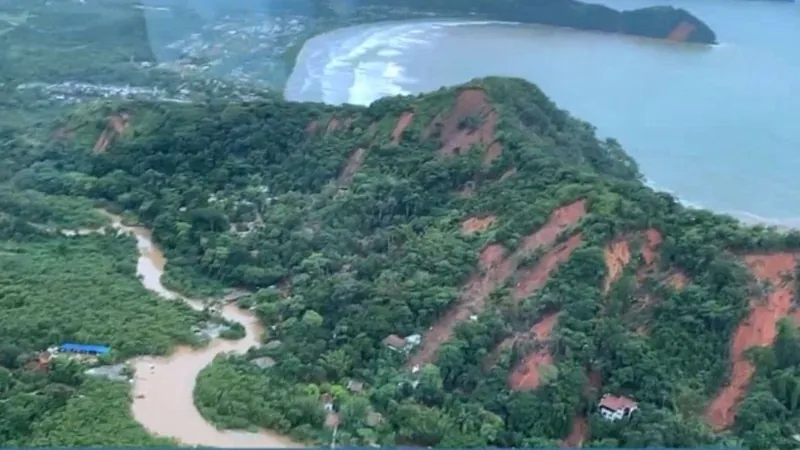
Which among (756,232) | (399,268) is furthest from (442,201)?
(756,232)

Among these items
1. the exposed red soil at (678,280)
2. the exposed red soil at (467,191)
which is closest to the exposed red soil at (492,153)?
the exposed red soil at (467,191)

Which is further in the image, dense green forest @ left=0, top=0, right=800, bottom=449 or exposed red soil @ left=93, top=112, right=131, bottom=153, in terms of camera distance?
exposed red soil @ left=93, top=112, right=131, bottom=153

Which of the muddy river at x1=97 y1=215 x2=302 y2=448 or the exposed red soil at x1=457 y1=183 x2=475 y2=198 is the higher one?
the exposed red soil at x1=457 y1=183 x2=475 y2=198

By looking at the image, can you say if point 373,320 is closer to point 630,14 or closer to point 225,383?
point 225,383

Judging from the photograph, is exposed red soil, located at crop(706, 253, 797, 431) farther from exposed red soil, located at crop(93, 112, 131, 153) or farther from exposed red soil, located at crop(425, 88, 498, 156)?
exposed red soil, located at crop(93, 112, 131, 153)

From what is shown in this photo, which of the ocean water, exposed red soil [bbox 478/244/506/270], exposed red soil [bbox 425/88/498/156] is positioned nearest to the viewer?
exposed red soil [bbox 478/244/506/270]

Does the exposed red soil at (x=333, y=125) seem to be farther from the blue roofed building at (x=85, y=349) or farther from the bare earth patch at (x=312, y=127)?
the blue roofed building at (x=85, y=349)

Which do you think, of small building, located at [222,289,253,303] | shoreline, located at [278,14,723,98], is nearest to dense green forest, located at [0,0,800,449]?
small building, located at [222,289,253,303]
